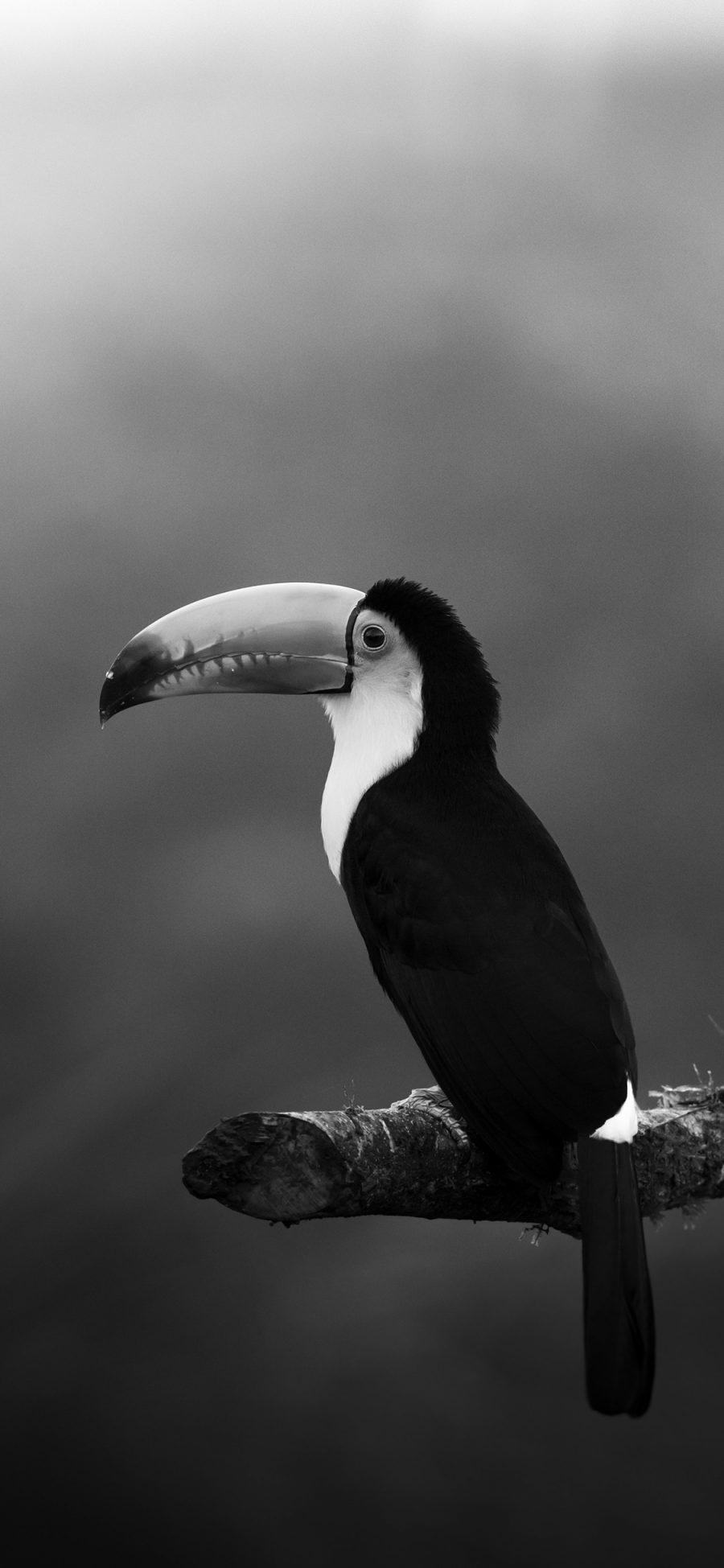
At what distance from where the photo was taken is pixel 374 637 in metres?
3.08

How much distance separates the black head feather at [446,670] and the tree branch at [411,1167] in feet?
2.37

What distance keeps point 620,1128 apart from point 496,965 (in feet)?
1.20

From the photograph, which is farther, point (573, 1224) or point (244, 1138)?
point (573, 1224)

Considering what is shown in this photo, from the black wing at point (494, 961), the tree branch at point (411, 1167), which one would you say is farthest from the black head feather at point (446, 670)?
the tree branch at point (411, 1167)

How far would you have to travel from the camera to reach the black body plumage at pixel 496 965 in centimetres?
222

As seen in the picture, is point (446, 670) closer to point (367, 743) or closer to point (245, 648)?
point (367, 743)

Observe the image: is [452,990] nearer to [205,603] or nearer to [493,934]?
[493,934]

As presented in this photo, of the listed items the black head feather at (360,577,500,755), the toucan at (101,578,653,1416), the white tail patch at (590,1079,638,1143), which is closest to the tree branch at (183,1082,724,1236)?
the toucan at (101,578,653,1416)

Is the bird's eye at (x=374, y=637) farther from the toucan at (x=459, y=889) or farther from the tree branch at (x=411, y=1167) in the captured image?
the tree branch at (x=411, y=1167)

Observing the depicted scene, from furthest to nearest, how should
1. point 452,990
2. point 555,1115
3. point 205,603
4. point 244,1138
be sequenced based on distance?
point 205,603 < point 452,990 < point 555,1115 < point 244,1138

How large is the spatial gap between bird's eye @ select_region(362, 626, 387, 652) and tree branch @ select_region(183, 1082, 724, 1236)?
3.04 feet

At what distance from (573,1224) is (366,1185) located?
0.54 meters

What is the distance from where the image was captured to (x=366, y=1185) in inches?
91.4

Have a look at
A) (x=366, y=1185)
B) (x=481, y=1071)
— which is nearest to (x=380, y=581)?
(x=481, y=1071)
